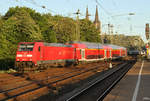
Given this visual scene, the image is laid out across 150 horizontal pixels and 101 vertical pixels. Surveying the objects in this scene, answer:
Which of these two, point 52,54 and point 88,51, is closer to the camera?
point 52,54

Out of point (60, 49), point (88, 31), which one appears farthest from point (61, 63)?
point (88, 31)

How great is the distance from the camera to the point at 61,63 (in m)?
26.3

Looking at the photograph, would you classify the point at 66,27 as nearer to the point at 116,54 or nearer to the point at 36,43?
the point at 116,54

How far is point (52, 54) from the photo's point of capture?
23.9 meters

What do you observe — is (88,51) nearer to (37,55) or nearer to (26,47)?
(37,55)

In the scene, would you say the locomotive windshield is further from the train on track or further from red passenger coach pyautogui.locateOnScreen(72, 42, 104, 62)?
red passenger coach pyautogui.locateOnScreen(72, 42, 104, 62)

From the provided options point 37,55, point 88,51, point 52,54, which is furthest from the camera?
point 88,51

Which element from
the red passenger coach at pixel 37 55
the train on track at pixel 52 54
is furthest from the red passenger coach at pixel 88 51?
the red passenger coach at pixel 37 55

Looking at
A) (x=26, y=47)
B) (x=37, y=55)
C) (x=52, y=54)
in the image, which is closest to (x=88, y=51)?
(x=52, y=54)

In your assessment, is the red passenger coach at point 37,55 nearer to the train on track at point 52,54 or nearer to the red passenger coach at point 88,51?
the train on track at point 52,54

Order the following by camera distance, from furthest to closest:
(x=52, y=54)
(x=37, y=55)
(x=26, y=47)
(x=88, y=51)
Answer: (x=88, y=51)
(x=52, y=54)
(x=26, y=47)
(x=37, y=55)

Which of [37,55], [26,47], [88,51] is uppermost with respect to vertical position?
[26,47]

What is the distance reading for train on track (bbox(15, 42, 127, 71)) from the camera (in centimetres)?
2095

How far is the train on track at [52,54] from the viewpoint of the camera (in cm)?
2095
